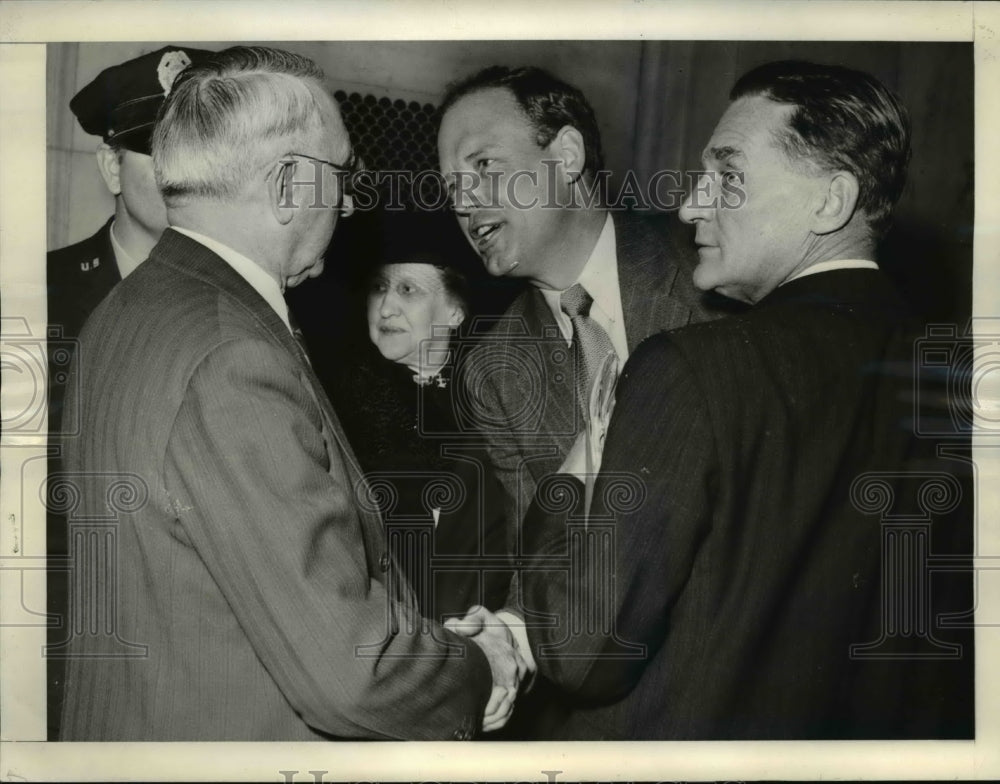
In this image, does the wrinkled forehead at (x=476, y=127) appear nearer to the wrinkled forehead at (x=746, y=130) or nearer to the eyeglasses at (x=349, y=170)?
the eyeglasses at (x=349, y=170)

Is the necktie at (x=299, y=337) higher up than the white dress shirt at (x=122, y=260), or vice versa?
the white dress shirt at (x=122, y=260)

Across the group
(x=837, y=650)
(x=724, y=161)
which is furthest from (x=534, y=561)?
(x=724, y=161)

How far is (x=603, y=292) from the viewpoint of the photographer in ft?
7.25

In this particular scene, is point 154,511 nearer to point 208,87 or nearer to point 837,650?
point 208,87

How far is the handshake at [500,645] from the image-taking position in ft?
7.15

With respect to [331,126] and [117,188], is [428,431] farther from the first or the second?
[117,188]

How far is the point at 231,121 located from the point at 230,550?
36.7 inches

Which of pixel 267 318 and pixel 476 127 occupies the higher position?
pixel 476 127

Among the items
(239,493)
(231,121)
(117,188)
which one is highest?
(231,121)

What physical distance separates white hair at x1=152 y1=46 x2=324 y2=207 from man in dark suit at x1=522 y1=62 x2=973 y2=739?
0.90 meters

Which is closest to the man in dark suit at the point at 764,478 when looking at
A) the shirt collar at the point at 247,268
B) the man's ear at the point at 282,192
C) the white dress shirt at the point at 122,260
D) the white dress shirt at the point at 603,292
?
the white dress shirt at the point at 603,292

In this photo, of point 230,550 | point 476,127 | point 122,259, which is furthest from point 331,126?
point 230,550

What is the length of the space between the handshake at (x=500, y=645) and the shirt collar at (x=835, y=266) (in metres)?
0.99

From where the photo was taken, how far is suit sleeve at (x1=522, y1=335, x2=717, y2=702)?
2154mm
